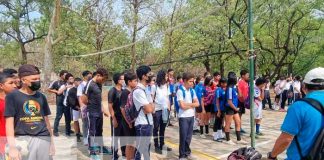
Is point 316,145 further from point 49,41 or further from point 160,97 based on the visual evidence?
point 49,41

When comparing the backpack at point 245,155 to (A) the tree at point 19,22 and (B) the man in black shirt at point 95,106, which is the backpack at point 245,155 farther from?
(A) the tree at point 19,22

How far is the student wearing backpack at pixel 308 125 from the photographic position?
279 cm

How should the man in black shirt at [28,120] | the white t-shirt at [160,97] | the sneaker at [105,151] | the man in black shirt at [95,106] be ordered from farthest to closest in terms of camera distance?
the white t-shirt at [160,97]
the sneaker at [105,151]
the man in black shirt at [95,106]
the man in black shirt at [28,120]

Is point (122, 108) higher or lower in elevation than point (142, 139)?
higher

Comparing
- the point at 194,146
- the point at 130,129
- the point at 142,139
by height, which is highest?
Result: the point at 130,129

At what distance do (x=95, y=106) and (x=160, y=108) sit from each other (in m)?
1.45

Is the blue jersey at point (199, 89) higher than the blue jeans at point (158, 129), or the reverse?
the blue jersey at point (199, 89)

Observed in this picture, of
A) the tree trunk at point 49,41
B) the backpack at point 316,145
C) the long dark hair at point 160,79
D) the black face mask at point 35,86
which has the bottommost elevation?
the backpack at point 316,145

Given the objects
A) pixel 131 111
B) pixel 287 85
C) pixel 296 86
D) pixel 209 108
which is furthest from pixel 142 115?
pixel 287 85

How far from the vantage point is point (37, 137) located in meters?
3.78

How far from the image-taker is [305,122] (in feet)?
9.18

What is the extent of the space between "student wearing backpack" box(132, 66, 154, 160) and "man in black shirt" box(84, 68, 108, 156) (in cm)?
108

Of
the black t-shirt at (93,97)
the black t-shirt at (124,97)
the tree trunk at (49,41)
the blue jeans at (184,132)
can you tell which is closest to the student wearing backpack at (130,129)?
the black t-shirt at (124,97)

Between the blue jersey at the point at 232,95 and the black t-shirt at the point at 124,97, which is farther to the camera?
the blue jersey at the point at 232,95
